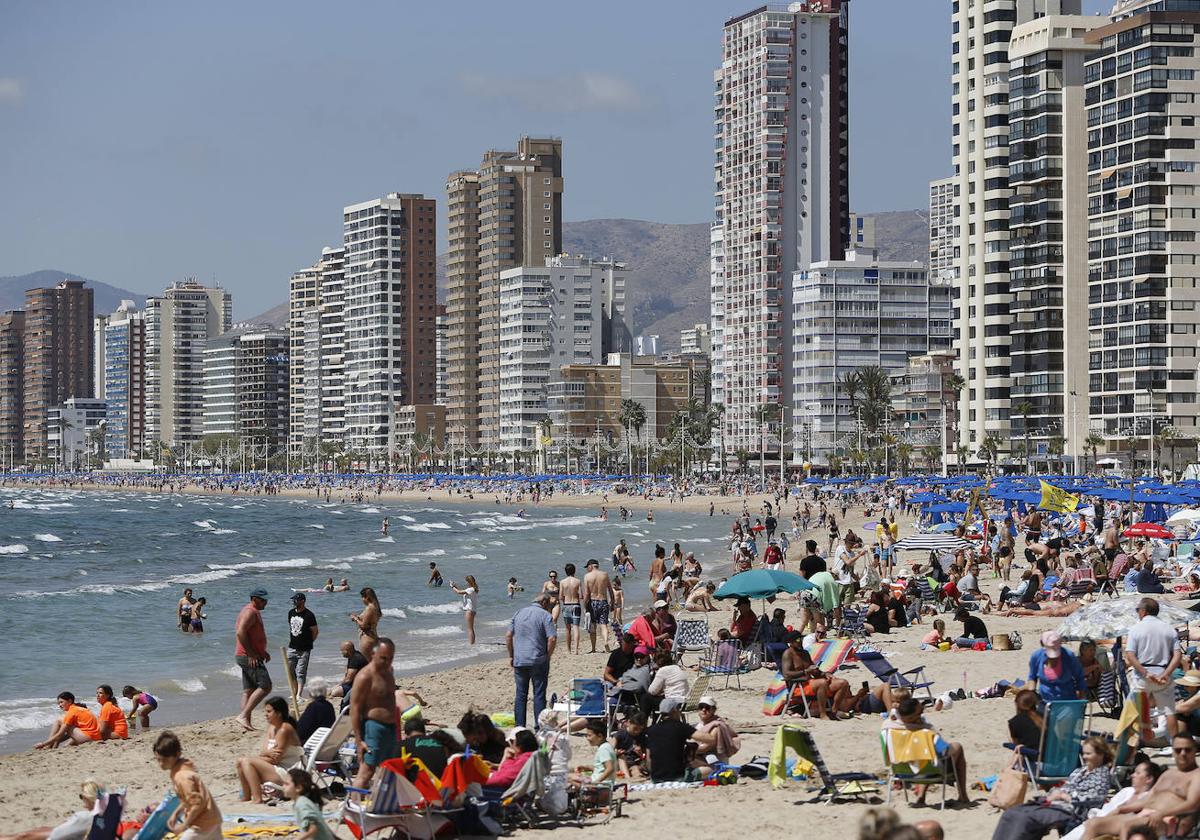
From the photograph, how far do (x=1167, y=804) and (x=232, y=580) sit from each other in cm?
4573

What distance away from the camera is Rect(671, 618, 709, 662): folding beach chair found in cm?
2162

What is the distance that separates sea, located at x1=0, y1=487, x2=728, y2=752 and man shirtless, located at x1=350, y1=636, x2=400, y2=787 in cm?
818

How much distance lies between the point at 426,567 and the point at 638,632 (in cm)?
3637

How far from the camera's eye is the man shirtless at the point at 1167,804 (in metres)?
10.2

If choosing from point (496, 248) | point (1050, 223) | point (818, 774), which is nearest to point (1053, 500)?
point (818, 774)

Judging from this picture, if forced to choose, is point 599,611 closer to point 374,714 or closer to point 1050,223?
point 374,714

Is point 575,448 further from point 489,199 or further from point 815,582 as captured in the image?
point 815,582

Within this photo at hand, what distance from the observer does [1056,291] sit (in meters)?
101

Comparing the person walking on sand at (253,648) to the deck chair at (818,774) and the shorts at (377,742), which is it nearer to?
the shorts at (377,742)

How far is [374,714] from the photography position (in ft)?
40.5

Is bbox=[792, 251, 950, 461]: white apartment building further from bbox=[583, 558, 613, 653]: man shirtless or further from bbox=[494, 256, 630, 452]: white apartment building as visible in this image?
bbox=[583, 558, 613, 653]: man shirtless

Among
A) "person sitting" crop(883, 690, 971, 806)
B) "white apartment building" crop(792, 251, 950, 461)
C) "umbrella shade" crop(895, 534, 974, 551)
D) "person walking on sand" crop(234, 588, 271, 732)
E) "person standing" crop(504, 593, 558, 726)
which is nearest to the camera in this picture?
"person sitting" crop(883, 690, 971, 806)

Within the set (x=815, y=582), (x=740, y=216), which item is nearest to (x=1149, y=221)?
(x=740, y=216)

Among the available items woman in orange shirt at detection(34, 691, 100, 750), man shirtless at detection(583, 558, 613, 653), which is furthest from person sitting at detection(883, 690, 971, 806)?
man shirtless at detection(583, 558, 613, 653)
